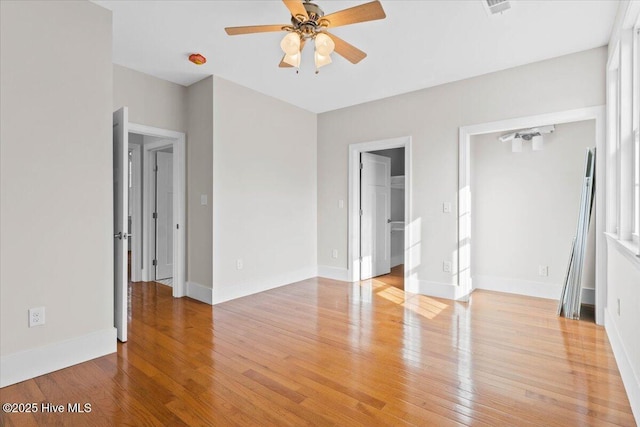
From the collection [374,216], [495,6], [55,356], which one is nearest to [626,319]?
[495,6]

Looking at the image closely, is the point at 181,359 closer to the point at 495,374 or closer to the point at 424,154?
the point at 495,374

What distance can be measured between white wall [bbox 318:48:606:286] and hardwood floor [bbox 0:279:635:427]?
124 cm

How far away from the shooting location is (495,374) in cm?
229

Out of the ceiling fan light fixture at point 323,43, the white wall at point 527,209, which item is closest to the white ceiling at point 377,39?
the ceiling fan light fixture at point 323,43

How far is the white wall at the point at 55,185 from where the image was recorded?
218cm

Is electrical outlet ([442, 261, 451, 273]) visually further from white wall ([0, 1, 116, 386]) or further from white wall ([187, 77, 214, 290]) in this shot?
white wall ([0, 1, 116, 386])

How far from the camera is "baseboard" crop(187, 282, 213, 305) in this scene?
394 cm

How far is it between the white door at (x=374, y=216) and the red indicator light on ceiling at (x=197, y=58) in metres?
2.69

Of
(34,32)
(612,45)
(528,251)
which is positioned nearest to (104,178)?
(34,32)

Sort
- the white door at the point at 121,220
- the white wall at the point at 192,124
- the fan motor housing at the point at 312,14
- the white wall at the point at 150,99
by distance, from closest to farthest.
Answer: the fan motor housing at the point at 312,14
the white door at the point at 121,220
the white wall at the point at 150,99
the white wall at the point at 192,124

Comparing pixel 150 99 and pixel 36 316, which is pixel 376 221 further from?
pixel 36 316

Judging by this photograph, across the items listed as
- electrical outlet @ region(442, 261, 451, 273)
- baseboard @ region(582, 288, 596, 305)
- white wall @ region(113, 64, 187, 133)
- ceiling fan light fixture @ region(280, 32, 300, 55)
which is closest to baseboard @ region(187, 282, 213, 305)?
white wall @ region(113, 64, 187, 133)

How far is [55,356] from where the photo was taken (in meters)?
2.34

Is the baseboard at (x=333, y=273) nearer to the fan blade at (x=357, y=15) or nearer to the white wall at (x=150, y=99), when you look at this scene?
the white wall at (x=150, y=99)
